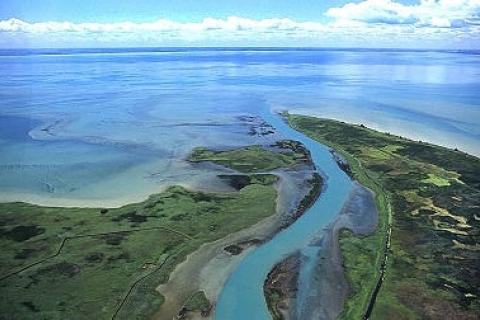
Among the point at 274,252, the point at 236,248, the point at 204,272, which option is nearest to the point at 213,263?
the point at 204,272

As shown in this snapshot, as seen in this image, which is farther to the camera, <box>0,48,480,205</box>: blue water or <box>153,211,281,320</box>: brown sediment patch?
<box>0,48,480,205</box>: blue water

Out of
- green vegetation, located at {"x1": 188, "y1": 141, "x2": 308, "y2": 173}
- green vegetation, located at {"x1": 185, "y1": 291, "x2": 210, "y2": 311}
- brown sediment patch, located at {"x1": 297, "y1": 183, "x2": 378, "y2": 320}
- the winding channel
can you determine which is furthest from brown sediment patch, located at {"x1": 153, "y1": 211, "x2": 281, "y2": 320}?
green vegetation, located at {"x1": 188, "y1": 141, "x2": 308, "y2": 173}

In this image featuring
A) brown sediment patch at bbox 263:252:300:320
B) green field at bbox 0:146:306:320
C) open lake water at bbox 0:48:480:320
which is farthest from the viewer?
open lake water at bbox 0:48:480:320

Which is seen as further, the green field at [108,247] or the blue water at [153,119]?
the blue water at [153,119]

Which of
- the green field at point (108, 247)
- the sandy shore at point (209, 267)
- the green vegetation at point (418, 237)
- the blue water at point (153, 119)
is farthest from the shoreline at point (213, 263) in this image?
the blue water at point (153, 119)

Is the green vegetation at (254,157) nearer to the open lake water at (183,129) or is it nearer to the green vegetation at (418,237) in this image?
the open lake water at (183,129)

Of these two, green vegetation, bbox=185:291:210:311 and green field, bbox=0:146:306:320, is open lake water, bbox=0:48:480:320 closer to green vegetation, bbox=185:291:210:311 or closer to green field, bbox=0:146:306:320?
green vegetation, bbox=185:291:210:311
